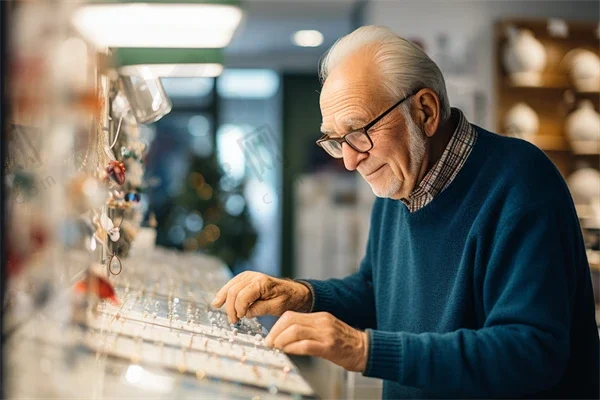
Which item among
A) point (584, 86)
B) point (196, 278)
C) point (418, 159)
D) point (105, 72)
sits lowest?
point (196, 278)

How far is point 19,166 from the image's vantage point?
86 cm

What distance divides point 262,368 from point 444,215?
0.55m

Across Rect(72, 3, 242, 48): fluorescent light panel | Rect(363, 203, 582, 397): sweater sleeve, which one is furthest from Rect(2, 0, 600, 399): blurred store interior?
Rect(363, 203, 582, 397): sweater sleeve

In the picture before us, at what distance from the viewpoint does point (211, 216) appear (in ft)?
21.3

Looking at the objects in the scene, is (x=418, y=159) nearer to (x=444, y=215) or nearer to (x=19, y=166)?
(x=444, y=215)

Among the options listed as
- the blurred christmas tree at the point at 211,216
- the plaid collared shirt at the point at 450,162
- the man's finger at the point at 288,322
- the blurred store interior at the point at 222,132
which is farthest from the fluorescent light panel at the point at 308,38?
the man's finger at the point at 288,322

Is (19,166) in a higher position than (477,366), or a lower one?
higher

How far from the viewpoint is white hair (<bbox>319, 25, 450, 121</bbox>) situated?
1.41 m

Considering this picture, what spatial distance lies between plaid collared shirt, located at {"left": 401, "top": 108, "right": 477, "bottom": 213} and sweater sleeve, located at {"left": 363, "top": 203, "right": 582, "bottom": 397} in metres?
0.22

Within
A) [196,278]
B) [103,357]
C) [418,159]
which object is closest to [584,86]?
[196,278]

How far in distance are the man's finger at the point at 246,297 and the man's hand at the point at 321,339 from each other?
12.6 inches

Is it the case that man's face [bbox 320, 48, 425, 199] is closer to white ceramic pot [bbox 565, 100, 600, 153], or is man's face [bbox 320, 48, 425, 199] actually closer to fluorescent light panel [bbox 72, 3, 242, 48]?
fluorescent light panel [bbox 72, 3, 242, 48]

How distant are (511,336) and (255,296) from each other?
52 centimetres

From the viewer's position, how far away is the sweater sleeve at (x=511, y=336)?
1103 mm
